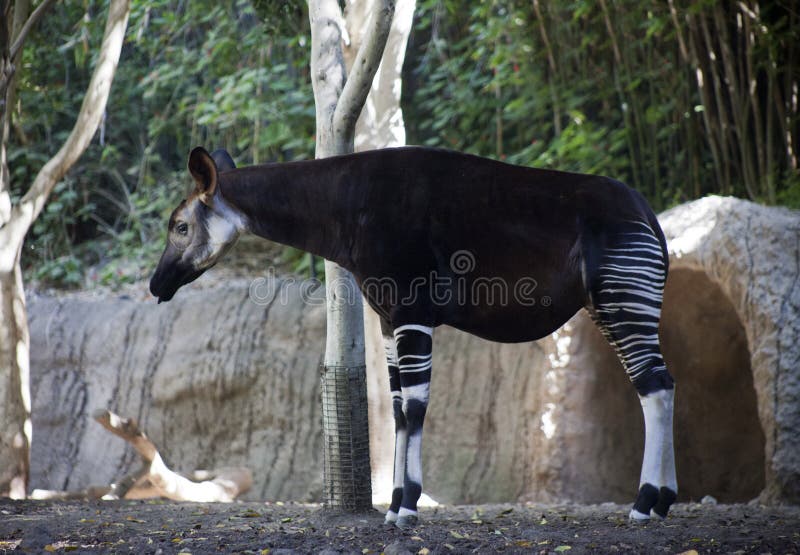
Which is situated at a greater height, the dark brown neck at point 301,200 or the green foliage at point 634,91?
the green foliage at point 634,91

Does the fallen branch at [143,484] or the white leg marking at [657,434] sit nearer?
the white leg marking at [657,434]

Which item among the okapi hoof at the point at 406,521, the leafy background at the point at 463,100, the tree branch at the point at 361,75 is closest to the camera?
the okapi hoof at the point at 406,521

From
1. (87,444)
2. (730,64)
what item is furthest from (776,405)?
(87,444)

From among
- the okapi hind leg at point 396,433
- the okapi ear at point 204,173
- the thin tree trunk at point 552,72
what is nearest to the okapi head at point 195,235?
the okapi ear at point 204,173

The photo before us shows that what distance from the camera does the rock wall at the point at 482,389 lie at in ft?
16.9

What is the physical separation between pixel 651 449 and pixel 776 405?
148 centimetres

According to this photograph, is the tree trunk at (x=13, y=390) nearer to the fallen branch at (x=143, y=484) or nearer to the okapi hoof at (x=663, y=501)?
the fallen branch at (x=143, y=484)

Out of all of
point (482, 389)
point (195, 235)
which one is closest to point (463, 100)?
point (482, 389)

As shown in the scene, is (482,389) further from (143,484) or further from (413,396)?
(413,396)

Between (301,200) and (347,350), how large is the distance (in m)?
0.79

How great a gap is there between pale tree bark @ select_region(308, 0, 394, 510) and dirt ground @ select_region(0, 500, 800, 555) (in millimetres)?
168

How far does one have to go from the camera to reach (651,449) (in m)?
3.85

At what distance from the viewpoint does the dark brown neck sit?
4.00 m

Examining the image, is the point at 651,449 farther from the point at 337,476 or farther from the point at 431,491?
the point at 431,491
